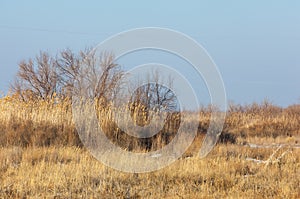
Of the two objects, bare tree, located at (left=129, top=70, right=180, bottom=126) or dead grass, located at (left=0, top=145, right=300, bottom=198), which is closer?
dead grass, located at (left=0, top=145, right=300, bottom=198)

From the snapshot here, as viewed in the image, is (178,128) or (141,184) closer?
(141,184)

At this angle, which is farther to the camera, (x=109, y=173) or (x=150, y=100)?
(x=150, y=100)

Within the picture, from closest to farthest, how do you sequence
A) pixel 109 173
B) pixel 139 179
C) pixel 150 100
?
pixel 139 179 < pixel 109 173 < pixel 150 100

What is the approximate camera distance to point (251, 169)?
330 inches

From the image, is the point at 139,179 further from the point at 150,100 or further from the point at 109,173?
the point at 150,100

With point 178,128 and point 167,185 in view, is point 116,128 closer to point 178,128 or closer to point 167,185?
point 178,128

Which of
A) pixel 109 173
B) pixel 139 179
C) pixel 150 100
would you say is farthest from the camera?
pixel 150 100

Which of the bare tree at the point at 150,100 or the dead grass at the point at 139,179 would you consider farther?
the bare tree at the point at 150,100

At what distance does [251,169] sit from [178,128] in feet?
19.2

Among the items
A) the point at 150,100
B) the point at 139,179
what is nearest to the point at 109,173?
the point at 139,179

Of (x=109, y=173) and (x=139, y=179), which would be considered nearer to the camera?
(x=139, y=179)

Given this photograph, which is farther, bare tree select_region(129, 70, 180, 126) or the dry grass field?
bare tree select_region(129, 70, 180, 126)

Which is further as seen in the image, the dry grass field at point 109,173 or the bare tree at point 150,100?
the bare tree at point 150,100

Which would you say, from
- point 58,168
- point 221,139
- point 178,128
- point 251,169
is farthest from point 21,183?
point 221,139
